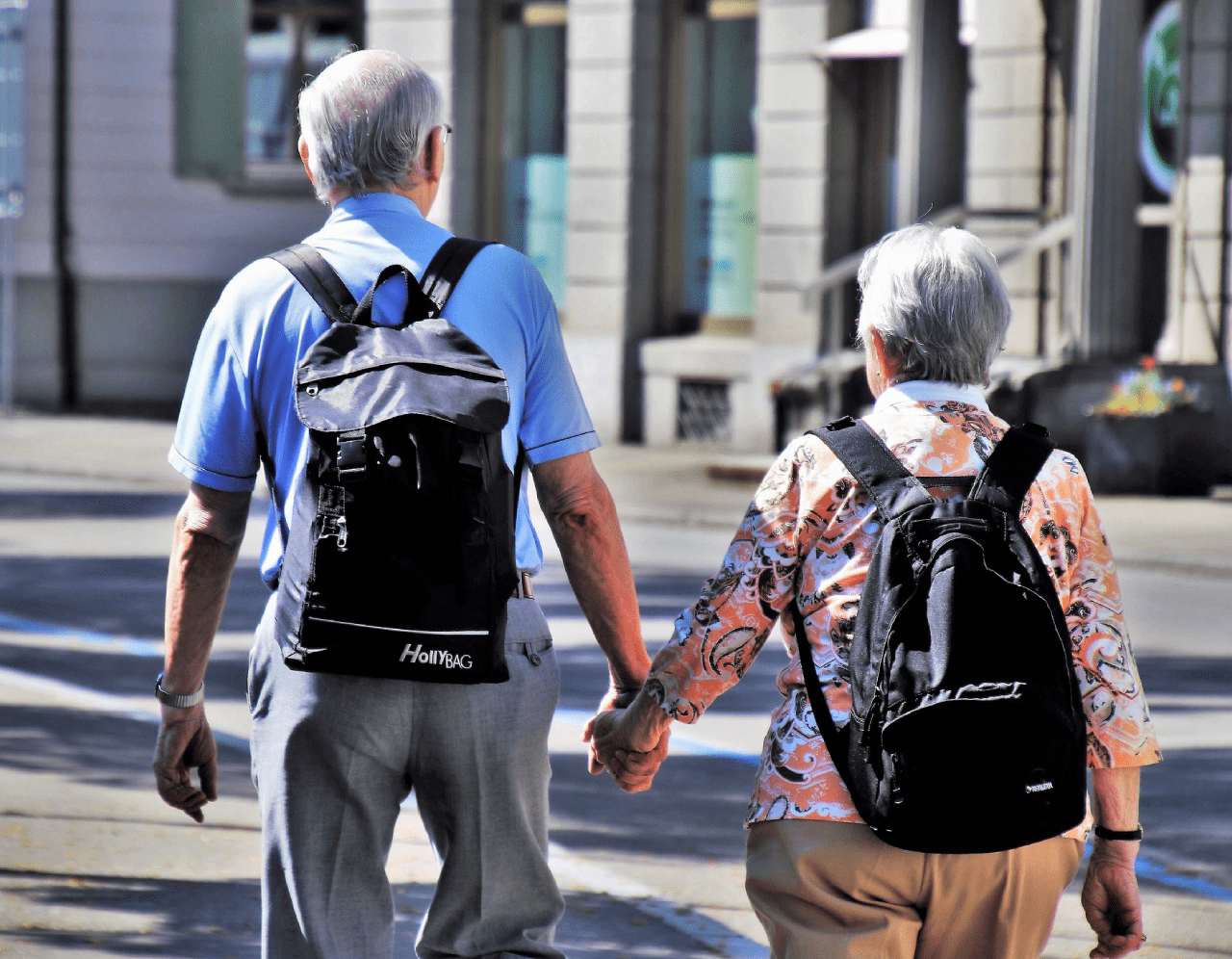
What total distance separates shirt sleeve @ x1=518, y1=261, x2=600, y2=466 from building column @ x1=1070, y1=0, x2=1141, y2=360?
42.7 ft

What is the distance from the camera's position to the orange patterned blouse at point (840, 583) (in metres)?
2.87

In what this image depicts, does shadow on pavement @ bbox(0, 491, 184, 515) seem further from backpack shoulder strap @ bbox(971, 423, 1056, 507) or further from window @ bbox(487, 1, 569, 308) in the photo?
backpack shoulder strap @ bbox(971, 423, 1056, 507)

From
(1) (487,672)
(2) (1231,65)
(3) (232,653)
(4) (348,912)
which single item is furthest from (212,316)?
(2) (1231,65)

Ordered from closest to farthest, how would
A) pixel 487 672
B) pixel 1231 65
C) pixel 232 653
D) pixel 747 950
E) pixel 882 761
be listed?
1. pixel 882 761
2. pixel 487 672
3. pixel 747 950
4. pixel 232 653
5. pixel 1231 65

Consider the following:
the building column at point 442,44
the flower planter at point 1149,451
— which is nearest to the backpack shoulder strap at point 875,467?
the flower planter at point 1149,451

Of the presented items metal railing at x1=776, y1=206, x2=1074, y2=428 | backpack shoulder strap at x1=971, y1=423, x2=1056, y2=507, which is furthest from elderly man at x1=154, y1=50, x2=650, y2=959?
metal railing at x1=776, y1=206, x2=1074, y2=428

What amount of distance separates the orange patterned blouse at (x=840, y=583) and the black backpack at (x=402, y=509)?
35 centimetres

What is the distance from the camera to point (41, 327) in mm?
25266

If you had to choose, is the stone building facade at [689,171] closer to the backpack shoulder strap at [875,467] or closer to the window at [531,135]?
the window at [531,135]

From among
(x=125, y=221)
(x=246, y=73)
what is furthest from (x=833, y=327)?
(x=125, y=221)

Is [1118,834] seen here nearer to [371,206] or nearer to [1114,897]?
[1114,897]

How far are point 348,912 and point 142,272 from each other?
2344 cm

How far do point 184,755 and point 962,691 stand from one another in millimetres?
1388

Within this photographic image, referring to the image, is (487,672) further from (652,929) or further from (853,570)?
(652,929)
